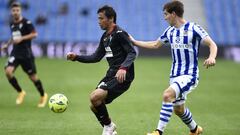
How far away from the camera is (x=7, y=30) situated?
1431 inches

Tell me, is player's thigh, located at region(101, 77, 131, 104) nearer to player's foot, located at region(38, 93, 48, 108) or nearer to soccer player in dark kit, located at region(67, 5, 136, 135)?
soccer player in dark kit, located at region(67, 5, 136, 135)

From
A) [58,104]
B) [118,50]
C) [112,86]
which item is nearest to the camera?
[112,86]

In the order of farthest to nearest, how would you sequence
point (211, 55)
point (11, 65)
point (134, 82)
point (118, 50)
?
1. point (134, 82)
2. point (11, 65)
3. point (118, 50)
4. point (211, 55)

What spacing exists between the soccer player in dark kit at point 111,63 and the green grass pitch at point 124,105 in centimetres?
93

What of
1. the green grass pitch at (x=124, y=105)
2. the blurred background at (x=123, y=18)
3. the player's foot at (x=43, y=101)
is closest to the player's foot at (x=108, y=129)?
the green grass pitch at (x=124, y=105)

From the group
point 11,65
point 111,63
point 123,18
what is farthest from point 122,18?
point 111,63

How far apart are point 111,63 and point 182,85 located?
1.43 m

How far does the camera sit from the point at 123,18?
127 feet

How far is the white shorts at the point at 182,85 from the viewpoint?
9305mm

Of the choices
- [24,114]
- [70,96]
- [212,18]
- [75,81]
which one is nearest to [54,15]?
[212,18]

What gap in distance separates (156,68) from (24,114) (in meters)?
14.1

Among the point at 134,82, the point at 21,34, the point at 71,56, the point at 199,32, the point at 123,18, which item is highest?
the point at 199,32

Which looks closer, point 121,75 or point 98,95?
point 121,75

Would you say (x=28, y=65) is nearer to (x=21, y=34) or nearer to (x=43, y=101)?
(x=21, y=34)
